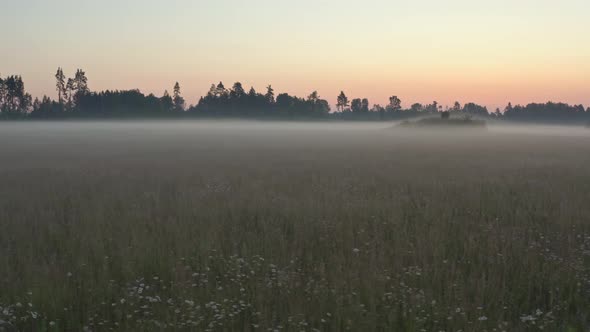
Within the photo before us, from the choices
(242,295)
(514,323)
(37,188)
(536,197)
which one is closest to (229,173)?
(37,188)

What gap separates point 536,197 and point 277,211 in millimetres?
9299

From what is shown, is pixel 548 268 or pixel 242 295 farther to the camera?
pixel 548 268

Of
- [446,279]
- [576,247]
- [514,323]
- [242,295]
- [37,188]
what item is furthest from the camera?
[37,188]

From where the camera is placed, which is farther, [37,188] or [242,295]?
[37,188]

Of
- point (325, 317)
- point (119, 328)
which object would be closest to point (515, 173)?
point (325, 317)

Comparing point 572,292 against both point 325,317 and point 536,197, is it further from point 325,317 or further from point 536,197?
point 536,197

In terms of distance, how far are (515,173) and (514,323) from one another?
761 inches

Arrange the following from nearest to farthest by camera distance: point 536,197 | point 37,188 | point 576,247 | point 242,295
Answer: point 242,295, point 576,247, point 536,197, point 37,188

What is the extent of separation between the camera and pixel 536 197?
49.0ft

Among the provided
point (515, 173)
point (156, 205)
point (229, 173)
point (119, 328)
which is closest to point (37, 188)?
point (156, 205)

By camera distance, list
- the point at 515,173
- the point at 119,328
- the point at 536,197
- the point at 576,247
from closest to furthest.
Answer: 1. the point at 119,328
2. the point at 576,247
3. the point at 536,197
4. the point at 515,173

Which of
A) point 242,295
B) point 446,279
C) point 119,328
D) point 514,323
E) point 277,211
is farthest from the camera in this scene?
point 277,211

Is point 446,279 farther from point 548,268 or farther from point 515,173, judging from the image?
point 515,173

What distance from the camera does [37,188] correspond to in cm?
1797
